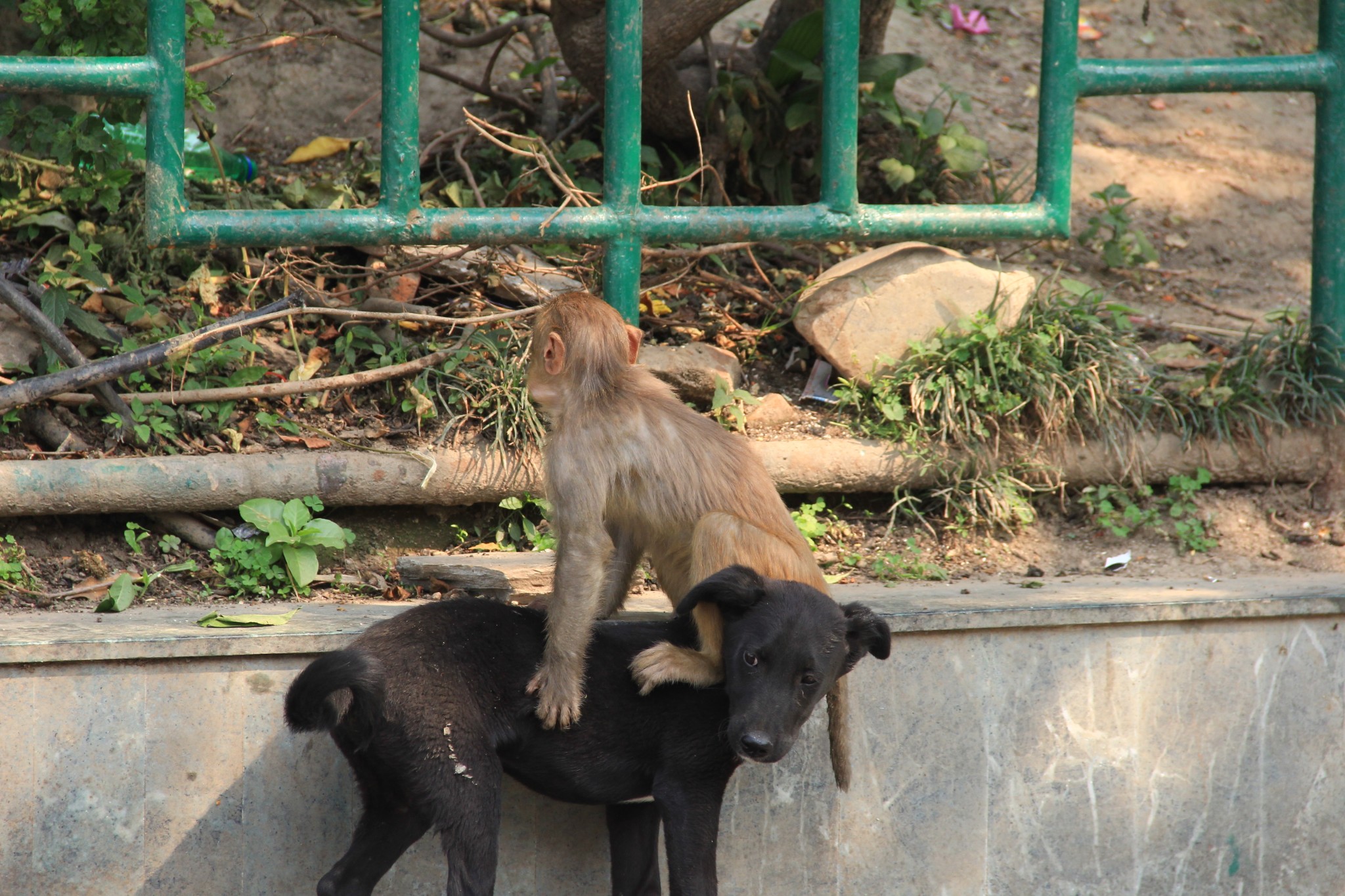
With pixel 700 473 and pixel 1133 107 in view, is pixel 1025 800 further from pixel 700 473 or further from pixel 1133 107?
pixel 1133 107

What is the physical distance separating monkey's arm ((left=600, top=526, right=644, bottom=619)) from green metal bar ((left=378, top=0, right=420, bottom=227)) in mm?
1689

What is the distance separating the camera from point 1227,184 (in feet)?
28.1

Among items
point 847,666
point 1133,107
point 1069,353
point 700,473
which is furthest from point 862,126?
point 847,666

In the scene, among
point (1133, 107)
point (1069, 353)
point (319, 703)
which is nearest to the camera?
point (319, 703)

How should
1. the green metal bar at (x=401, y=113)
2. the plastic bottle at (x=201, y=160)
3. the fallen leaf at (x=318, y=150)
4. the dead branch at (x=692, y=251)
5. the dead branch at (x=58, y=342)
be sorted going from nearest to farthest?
1. the green metal bar at (x=401, y=113)
2. the dead branch at (x=58, y=342)
3. the dead branch at (x=692, y=251)
4. the plastic bottle at (x=201, y=160)
5. the fallen leaf at (x=318, y=150)

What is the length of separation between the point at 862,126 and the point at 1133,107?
2920 mm

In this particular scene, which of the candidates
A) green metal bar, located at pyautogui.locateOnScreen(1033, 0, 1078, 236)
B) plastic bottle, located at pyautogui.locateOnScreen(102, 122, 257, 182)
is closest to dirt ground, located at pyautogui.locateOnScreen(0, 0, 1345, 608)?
plastic bottle, located at pyautogui.locateOnScreen(102, 122, 257, 182)

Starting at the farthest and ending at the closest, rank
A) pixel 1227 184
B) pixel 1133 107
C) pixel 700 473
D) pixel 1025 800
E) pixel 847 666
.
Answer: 1. pixel 1133 107
2. pixel 1227 184
3. pixel 1025 800
4. pixel 700 473
5. pixel 847 666

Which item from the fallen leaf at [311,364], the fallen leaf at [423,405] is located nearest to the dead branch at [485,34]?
the fallen leaf at [311,364]

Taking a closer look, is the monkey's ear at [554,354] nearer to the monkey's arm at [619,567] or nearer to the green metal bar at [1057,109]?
the monkey's arm at [619,567]

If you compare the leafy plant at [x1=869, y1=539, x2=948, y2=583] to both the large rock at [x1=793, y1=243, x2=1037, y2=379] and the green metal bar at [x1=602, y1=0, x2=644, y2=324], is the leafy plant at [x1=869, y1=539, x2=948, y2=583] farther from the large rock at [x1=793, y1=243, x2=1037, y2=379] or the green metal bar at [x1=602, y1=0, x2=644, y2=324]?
the green metal bar at [x1=602, y1=0, x2=644, y2=324]

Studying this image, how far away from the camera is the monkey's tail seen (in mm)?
3969

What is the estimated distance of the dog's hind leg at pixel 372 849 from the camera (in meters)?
3.71

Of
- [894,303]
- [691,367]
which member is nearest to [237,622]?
[691,367]
